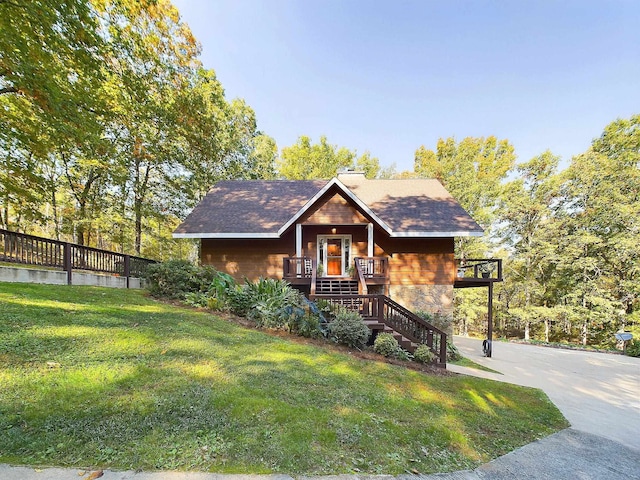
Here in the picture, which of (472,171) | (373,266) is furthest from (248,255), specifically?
(472,171)

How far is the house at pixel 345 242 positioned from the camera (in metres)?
10.5

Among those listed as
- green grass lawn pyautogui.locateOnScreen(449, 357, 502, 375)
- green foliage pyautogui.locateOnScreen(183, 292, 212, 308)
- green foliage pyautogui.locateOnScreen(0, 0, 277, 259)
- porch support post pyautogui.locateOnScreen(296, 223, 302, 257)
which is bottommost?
green grass lawn pyautogui.locateOnScreen(449, 357, 502, 375)

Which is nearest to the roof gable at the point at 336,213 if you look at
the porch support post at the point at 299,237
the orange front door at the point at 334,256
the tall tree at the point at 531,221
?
the porch support post at the point at 299,237

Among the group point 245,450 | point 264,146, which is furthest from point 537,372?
point 264,146

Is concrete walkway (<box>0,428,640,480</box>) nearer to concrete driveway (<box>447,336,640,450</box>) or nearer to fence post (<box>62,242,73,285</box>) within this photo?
concrete driveway (<box>447,336,640,450</box>)

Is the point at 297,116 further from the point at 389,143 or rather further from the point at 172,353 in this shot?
the point at 172,353

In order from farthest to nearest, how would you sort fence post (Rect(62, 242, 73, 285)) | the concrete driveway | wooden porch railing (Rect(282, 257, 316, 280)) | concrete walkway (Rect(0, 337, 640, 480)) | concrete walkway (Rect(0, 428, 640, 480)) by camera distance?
wooden porch railing (Rect(282, 257, 316, 280)) < fence post (Rect(62, 242, 73, 285)) < the concrete driveway < concrete walkway (Rect(0, 337, 640, 480)) < concrete walkway (Rect(0, 428, 640, 480))

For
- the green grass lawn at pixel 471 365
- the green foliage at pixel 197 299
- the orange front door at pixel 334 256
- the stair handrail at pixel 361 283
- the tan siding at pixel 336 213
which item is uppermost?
the tan siding at pixel 336 213

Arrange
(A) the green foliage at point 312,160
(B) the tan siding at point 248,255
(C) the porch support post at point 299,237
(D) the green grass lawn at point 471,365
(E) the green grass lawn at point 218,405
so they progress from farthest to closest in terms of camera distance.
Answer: (A) the green foliage at point 312,160
(B) the tan siding at point 248,255
(C) the porch support post at point 299,237
(D) the green grass lawn at point 471,365
(E) the green grass lawn at point 218,405

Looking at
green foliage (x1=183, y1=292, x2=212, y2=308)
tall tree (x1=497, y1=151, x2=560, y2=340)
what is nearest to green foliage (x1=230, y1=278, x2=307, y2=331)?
green foliage (x1=183, y1=292, x2=212, y2=308)

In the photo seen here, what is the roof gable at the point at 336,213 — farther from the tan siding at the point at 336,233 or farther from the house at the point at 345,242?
the tan siding at the point at 336,233

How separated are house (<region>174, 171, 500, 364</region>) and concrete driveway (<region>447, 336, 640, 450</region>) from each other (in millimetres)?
3011

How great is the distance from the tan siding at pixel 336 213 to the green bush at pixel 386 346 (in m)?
5.16

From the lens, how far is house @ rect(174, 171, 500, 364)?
1047cm
